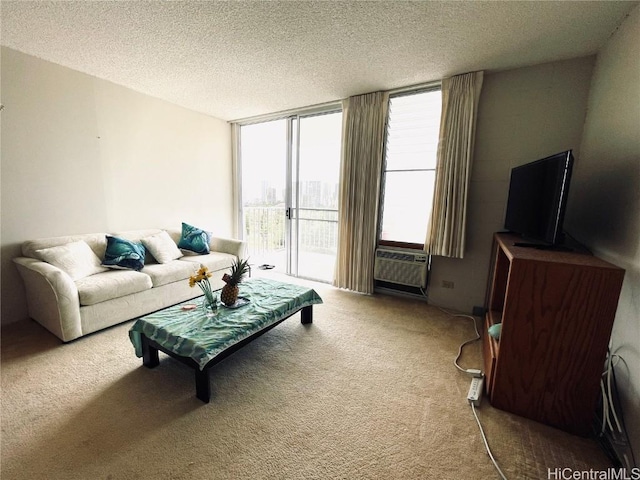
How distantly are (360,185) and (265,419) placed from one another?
8.61ft

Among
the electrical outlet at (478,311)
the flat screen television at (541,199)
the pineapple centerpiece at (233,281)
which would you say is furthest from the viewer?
the electrical outlet at (478,311)

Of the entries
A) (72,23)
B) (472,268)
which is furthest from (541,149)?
(72,23)

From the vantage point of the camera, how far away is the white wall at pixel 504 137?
2.38 m

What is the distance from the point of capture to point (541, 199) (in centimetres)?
180

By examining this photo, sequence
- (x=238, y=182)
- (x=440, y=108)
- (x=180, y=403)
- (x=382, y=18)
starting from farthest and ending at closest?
(x=238, y=182), (x=440, y=108), (x=382, y=18), (x=180, y=403)

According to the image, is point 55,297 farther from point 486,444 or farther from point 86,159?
point 486,444

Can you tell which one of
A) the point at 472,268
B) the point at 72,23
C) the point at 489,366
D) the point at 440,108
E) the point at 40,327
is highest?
the point at 72,23

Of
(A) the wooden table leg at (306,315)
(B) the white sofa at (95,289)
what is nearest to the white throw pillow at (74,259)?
(B) the white sofa at (95,289)

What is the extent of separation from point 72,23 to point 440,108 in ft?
10.7

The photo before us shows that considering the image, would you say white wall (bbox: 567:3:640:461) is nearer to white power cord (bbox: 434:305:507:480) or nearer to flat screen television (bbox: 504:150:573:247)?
flat screen television (bbox: 504:150:573:247)

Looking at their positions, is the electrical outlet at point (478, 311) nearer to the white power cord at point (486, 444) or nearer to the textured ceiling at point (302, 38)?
the white power cord at point (486, 444)

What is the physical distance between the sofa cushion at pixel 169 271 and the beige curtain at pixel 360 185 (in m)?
1.85

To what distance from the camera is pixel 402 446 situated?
1.34 meters

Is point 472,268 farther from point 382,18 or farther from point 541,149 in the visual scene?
point 382,18
